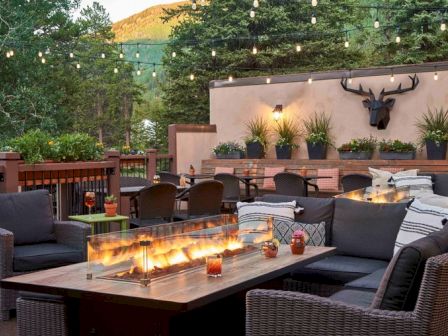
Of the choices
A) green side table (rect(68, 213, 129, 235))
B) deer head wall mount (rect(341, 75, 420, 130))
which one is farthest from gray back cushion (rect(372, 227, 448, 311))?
deer head wall mount (rect(341, 75, 420, 130))

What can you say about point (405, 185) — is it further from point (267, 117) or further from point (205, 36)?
point (205, 36)

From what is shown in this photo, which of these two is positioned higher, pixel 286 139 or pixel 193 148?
pixel 286 139

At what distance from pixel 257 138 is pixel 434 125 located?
348 centimetres

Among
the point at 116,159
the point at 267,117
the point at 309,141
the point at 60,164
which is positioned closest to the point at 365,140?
the point at 309,141

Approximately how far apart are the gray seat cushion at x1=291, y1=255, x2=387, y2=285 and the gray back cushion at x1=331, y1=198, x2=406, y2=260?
→ 0.42 feet

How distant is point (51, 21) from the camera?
21047 mm

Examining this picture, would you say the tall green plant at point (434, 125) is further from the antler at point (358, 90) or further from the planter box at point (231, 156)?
the planter box at point (231, 156)

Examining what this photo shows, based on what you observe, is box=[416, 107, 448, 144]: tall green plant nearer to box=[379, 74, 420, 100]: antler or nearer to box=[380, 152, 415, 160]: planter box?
box=[380, 152, 415, 160]: planter box

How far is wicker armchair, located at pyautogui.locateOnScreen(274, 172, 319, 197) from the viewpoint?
9.62 meters

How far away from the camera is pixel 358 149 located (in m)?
11.9

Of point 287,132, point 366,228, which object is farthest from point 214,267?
point 287,132

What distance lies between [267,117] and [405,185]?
15.9 feet

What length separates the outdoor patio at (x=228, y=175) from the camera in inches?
139

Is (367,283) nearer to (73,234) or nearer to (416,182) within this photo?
(73,234)
